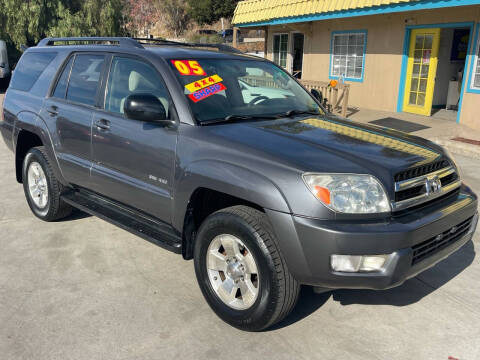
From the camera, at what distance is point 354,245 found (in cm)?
266

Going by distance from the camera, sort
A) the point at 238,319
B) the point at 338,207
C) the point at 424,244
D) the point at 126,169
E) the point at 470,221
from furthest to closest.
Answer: the point at 126,169
the point at 470,221
the point at 238,319
the point at 424,244
the point at 338,207

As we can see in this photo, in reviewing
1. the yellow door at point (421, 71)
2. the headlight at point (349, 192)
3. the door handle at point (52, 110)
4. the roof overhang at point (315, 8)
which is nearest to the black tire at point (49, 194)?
the door handle at point (52, 110)

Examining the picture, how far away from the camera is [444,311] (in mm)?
3439

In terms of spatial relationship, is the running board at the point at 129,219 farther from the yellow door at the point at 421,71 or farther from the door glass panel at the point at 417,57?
the door glass panel at the point at 417,57

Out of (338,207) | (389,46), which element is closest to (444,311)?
(338,207)

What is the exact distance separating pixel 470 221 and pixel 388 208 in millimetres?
1026

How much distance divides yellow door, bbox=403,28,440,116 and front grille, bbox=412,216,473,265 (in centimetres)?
956

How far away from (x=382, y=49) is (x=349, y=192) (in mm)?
11589

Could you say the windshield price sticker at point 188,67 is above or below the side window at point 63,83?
above

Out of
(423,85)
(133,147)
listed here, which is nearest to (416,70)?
(423,85)

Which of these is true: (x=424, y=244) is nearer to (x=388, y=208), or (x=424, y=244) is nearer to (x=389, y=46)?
(x=388, y=208)

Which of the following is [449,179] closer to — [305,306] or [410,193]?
[410,193]

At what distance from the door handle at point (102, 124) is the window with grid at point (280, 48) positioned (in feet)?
48.9

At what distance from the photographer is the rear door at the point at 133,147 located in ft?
11.6
